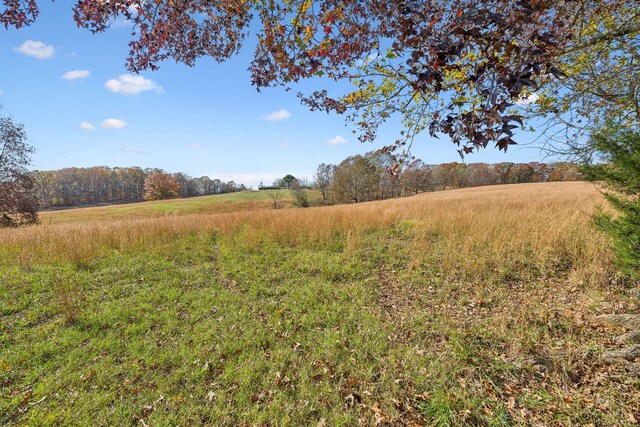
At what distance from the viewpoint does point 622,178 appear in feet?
11.5

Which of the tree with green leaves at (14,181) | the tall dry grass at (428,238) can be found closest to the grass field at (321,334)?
the tall dry grass at (428,238)

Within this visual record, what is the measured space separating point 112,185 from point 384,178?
10629cm

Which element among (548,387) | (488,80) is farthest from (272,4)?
(548,387)

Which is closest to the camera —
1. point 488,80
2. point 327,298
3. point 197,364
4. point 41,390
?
point 488,80

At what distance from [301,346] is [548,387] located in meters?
2.93

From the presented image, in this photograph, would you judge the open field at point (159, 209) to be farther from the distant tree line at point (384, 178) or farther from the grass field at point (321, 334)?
the grass field at point (321, 334)

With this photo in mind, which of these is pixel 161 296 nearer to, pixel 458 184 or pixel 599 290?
pixel 599 290

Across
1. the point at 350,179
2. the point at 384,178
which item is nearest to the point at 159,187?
the point at 350,179

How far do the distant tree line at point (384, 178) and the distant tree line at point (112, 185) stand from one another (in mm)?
52883

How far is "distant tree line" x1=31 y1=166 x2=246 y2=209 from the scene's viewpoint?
248ft

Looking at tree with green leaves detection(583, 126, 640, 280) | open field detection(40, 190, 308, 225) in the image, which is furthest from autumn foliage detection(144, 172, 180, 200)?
tree with green leaves detection(583, 126, 640, 280)

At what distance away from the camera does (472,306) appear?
4.54m

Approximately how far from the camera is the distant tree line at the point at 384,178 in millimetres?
42203

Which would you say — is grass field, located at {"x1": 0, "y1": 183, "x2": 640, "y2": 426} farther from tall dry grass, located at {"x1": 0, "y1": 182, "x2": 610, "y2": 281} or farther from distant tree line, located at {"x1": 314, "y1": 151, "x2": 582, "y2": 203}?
distant tree line, located at {"x1": 314, "y1": 151, "x2": 582, "y2": 203}
